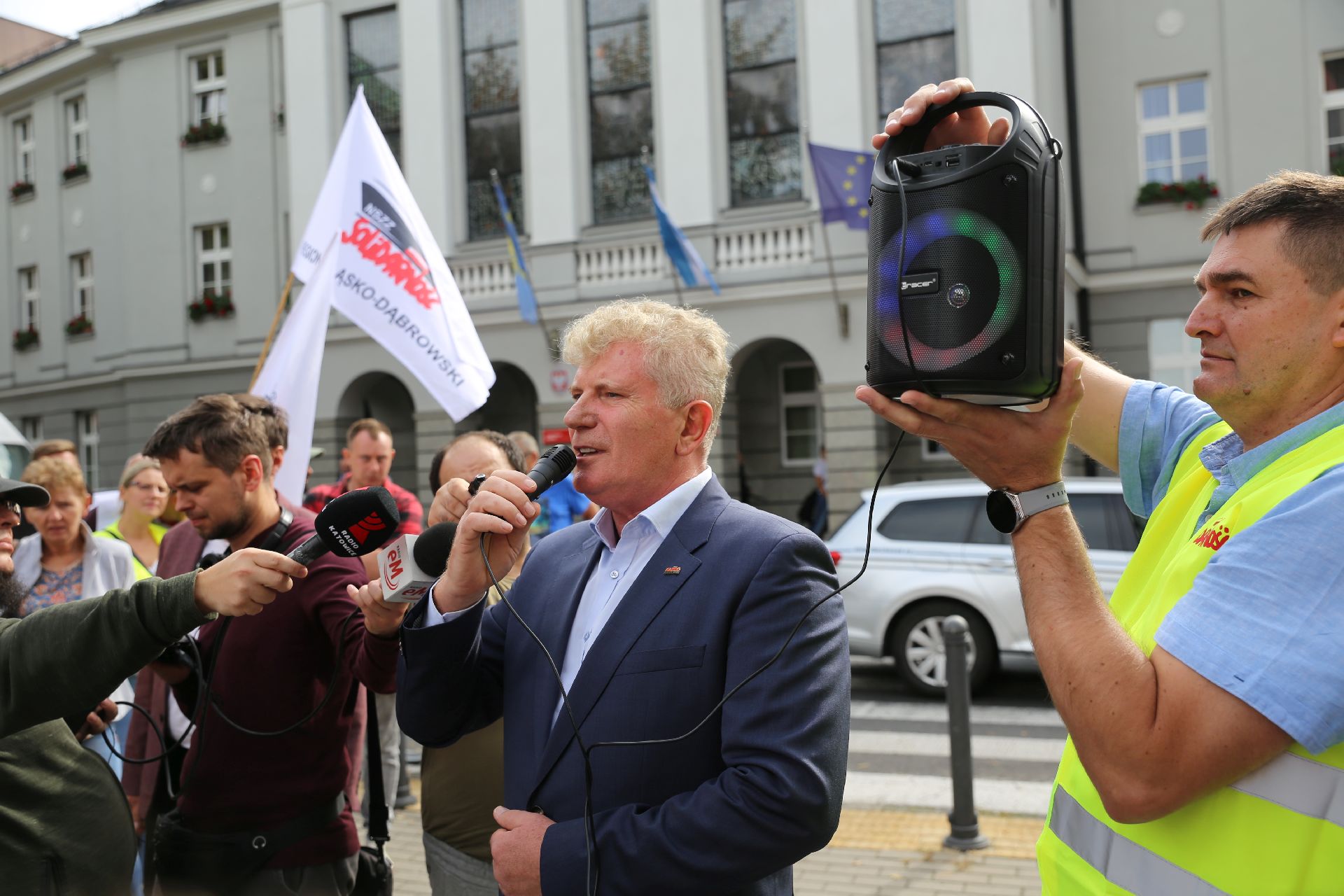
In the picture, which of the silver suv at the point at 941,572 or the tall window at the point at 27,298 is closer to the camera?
the silver suv at the point at 941,572

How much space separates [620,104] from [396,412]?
7.44 m

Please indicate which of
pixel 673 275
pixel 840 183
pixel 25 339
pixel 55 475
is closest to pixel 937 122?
pixel 55 475

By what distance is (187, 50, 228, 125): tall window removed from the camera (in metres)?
22.7

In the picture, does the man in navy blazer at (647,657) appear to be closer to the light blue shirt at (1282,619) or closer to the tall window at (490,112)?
the light blue shirt at (1282,619)

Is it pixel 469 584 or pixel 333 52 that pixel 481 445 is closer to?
pixel 469 584

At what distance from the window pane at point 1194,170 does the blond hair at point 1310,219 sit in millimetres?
→ 16514

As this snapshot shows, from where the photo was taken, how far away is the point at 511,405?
814 inches

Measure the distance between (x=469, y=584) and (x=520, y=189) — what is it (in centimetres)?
1721

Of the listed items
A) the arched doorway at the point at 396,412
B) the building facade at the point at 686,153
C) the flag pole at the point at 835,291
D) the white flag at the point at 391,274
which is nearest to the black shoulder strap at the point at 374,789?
the white flag at the point at 391,274

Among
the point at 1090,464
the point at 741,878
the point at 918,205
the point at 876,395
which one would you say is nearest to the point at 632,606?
the point at 741,878

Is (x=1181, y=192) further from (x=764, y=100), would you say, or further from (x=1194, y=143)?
(x=764, y=100)

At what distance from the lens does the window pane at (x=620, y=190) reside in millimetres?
17906

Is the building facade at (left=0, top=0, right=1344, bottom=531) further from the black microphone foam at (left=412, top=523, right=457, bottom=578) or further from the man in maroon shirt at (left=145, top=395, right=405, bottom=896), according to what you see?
the black microphone foam at (left=412, top=523, right=457, bottom=578)

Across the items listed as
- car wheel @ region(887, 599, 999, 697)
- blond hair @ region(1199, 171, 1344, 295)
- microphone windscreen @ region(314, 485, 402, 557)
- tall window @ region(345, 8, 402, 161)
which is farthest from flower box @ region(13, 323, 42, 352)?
blond hair @ region(1199, 171, 1344, 295)
